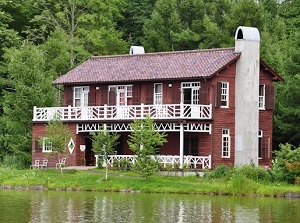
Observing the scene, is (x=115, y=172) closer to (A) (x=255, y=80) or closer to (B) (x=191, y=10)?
(A) (x=255, y=80)

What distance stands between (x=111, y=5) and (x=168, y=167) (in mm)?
30054

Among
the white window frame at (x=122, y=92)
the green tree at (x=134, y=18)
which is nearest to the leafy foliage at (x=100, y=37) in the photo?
the green tree at (x=134, y=18)

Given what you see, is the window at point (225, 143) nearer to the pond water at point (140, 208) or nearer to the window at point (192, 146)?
the window at point (192, 146)

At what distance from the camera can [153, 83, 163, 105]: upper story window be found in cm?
6072

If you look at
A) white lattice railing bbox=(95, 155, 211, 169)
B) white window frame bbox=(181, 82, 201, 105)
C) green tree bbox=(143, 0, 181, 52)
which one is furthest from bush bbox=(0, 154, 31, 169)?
green tree bbox=(143, 0, 181, 52)

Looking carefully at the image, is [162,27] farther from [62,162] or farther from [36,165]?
[62,162]

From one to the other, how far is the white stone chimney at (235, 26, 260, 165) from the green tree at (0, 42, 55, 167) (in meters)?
13.9

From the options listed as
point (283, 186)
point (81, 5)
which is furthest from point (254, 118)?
point (81, 5)

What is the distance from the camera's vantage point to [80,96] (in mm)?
64688

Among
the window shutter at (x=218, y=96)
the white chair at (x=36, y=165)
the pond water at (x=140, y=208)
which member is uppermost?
the window shutter at (x=218, y=96)

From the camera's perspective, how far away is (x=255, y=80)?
59.7 meters

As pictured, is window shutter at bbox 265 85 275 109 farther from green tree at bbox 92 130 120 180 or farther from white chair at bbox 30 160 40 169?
white chair at bbox 30 160 40 169

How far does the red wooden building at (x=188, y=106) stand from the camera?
57.8 metres

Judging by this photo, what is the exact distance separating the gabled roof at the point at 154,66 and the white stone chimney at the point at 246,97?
0.89 m
